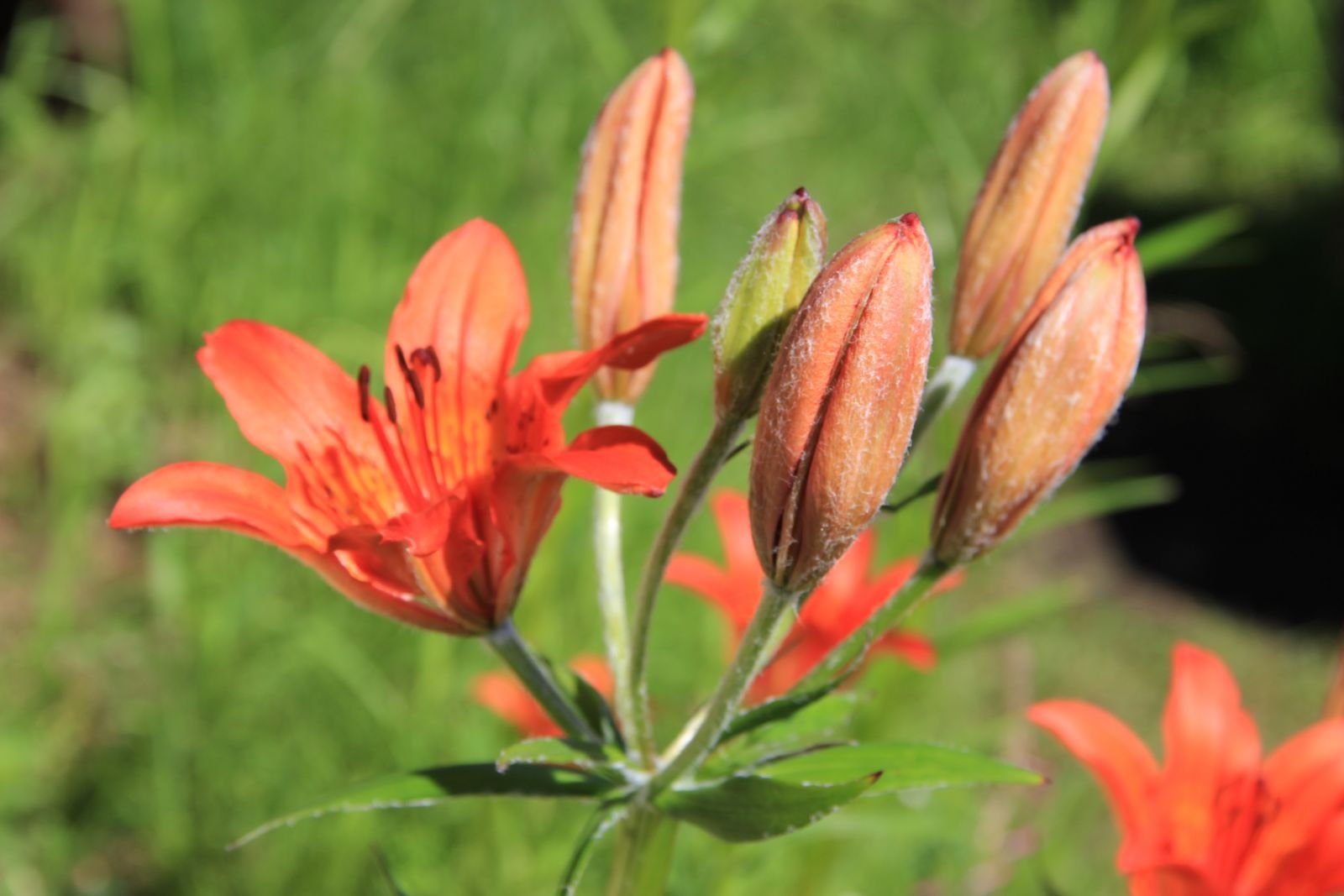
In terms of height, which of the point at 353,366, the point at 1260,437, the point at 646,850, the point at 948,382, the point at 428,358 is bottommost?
the point at 1260,437

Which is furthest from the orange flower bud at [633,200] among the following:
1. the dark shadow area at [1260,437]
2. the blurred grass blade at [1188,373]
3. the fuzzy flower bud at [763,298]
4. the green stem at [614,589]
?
the dark shadow area at [1260,437]

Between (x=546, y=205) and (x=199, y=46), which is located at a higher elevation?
(x=199, y=46)

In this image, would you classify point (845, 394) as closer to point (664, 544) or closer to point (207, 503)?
point (664, 544)

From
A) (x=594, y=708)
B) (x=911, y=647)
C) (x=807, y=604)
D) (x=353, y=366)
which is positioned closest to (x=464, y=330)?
(x=594, y=708)

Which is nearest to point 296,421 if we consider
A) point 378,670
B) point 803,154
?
point 378,670

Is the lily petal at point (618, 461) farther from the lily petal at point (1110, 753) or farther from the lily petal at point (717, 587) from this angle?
the lily petal at point (717, 587)

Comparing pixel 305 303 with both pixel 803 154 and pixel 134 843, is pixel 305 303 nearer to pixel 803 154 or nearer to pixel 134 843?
pixel 134 843
